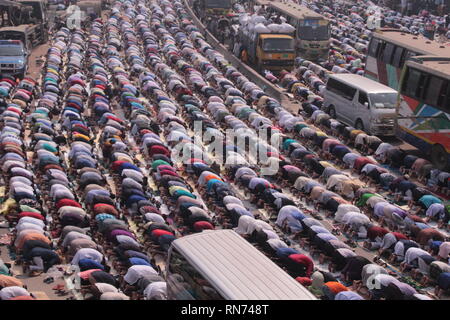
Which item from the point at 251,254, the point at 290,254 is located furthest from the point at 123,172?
the point at 251,254

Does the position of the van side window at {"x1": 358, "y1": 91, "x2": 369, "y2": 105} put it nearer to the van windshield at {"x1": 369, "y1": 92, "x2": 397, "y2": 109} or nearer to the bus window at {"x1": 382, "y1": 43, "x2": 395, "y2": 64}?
the van windshield at {"x1": 369, "y1": 92, "x2": 397, "y2": 109}

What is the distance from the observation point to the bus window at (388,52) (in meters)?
32.6

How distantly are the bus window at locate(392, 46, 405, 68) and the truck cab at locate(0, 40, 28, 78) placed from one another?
18.6m

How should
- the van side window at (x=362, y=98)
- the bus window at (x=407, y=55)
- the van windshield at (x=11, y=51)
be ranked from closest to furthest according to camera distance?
the van side window at (x=362, y=98) → the bus window at (x=407, y=55) → the van windshield at (x=11, y=51)

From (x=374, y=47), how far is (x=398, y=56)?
2.04 meters

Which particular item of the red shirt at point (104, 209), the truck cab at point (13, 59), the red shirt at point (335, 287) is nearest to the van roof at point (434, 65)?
the red shirt at point (335, 287)

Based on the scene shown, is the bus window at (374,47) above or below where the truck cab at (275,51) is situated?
above

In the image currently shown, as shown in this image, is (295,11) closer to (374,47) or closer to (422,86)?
(374,47)

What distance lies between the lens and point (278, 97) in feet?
118

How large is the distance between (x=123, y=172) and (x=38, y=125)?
595 centimetres

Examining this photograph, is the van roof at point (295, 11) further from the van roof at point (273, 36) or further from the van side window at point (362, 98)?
the van side window at point (362, 98)

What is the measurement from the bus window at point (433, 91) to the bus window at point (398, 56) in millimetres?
6639

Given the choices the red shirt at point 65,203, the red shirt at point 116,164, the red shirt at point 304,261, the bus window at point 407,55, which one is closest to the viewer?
the red shirt at point 304,261
